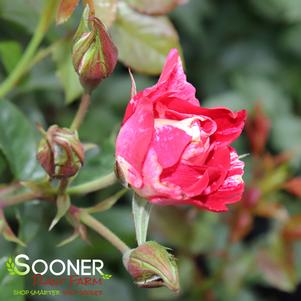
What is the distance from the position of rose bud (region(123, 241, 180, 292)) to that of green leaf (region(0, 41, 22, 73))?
0.41 meters

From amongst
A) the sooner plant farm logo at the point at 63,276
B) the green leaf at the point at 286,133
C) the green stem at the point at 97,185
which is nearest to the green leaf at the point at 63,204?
the green stem at the point at 97,185

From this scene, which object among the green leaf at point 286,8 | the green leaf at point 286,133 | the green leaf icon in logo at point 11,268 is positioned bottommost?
the green leaf at point 286,133

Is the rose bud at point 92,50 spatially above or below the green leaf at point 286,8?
above

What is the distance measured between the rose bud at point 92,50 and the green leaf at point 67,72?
0.20 meters

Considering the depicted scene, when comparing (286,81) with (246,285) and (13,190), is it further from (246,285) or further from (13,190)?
(13,190)

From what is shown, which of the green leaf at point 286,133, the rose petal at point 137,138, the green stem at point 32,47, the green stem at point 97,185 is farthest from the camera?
the green leaf at point 286,133

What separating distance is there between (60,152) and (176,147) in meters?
0.11

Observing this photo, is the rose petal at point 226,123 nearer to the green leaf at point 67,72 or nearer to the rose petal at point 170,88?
the rose petal at point 170,88

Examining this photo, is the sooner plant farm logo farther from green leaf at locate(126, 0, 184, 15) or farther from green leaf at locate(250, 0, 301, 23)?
green leaf at locate(250, 0, 301, 23)

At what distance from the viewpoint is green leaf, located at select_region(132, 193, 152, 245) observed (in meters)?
0.73

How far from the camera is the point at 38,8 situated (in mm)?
1039

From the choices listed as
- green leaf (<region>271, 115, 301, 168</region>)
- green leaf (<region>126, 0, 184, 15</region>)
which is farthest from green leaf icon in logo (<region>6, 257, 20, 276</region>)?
green leaf (<region>271, 115, 301, 168</region>)

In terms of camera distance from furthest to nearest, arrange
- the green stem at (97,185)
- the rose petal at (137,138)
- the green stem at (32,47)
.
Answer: the green stem at (32,47) → the green stem at (97,185) → the rose petal at (137,138)

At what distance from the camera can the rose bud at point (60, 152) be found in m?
0.72
